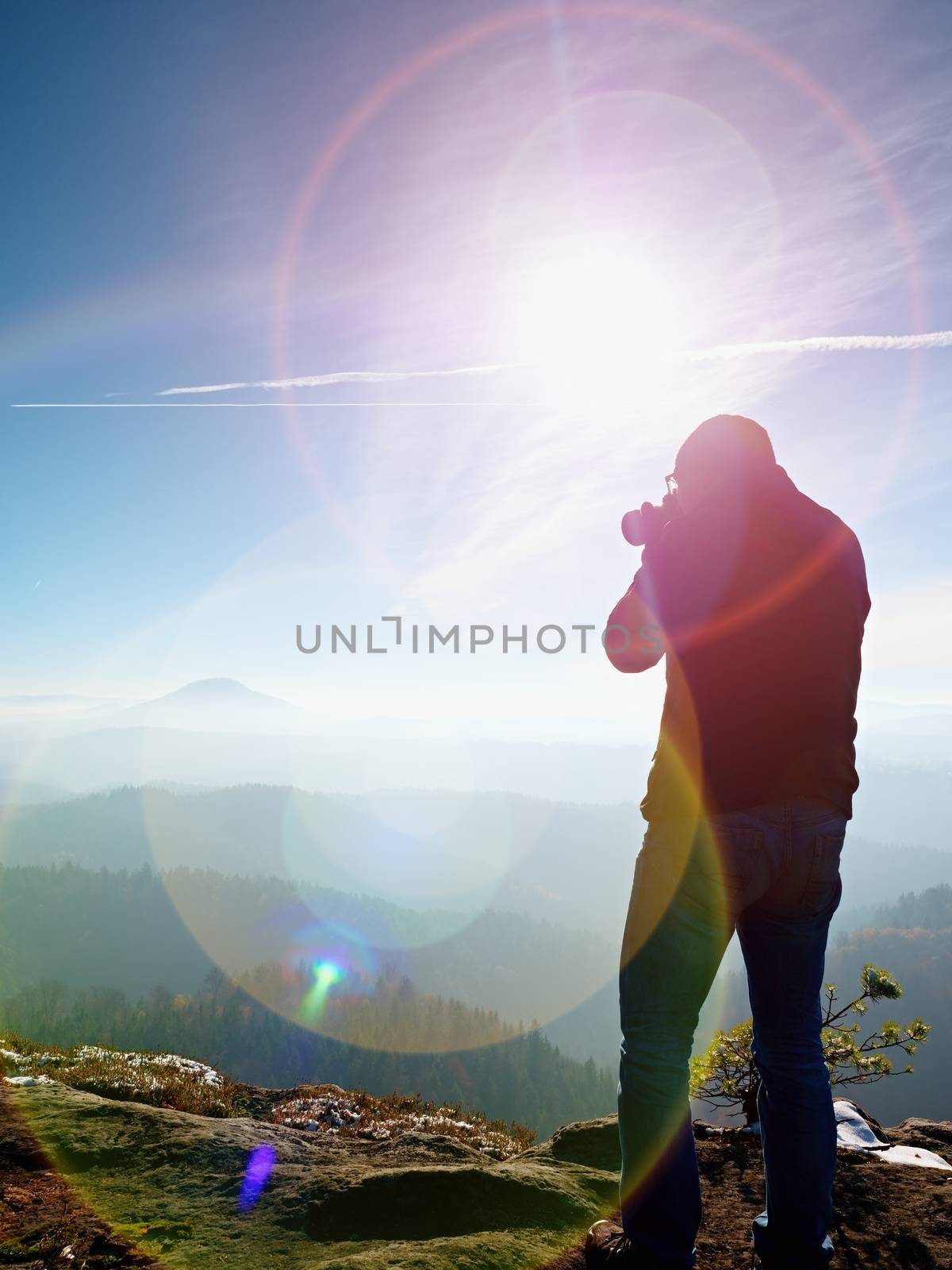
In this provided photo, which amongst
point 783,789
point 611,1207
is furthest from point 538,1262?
point 783,789

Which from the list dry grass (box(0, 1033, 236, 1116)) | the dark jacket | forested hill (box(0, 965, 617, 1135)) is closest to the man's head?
the dark jacket

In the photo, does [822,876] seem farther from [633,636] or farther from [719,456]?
[719,456]

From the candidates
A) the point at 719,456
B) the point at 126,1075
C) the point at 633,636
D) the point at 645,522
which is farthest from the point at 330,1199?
the point at 719,456

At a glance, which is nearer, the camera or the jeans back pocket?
the jeans back pocket

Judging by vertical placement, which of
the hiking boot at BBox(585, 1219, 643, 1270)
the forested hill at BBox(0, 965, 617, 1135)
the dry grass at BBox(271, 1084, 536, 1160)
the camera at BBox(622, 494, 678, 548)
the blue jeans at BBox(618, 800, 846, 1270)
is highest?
the camera at BBox(622, 494, 678, 548)

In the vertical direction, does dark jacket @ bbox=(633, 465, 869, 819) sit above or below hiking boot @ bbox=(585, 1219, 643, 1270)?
above

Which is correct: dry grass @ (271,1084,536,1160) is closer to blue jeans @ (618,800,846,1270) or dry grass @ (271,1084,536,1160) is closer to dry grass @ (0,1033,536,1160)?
dry grass @ (0,1033,536,1160)

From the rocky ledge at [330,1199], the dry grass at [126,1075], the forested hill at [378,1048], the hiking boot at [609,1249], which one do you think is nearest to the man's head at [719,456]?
the hiking boot at [609,1249]

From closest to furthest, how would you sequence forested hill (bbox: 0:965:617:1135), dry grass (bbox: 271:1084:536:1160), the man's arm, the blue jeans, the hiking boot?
the blue jeans
the hiking boot
the man's arm
dry grass (bbox: 271:1084:536:1160)
forested hill (bbox: 0:965:617:1135)

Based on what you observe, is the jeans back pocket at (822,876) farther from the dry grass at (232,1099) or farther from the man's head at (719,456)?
the dry grass at (232,1099)
